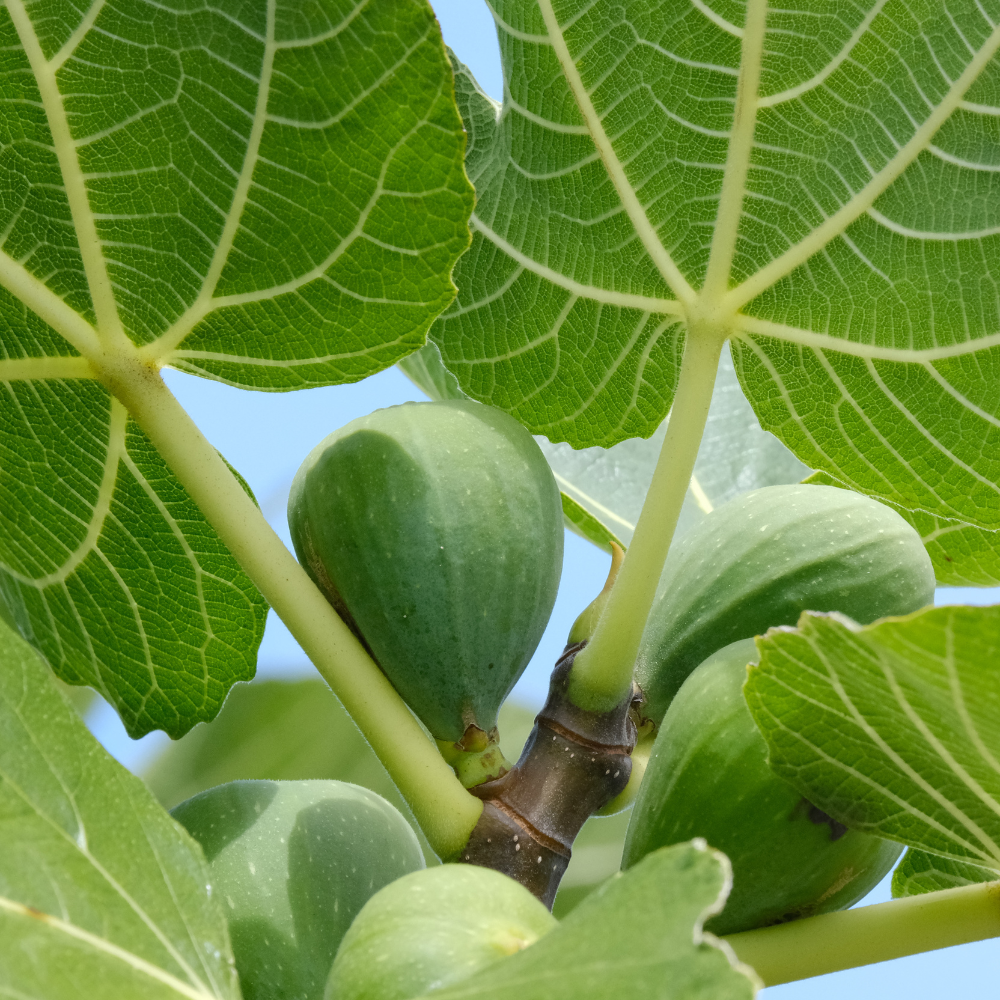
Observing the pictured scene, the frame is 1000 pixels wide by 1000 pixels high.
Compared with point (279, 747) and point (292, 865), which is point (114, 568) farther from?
point (279, 747)

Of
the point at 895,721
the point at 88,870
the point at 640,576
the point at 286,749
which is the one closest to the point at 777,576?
the point at 640,576

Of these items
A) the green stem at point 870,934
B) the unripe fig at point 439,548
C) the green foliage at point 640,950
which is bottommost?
the green foliage at point 640,950

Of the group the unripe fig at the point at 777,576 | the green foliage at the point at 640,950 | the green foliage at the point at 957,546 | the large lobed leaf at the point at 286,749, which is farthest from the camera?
the large lobed leaf at the point at 286,749

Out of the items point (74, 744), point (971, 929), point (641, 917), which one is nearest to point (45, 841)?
point (74, 744)

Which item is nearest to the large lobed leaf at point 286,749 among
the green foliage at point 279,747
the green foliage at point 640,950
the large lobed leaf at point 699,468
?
the green foliage at point 279,747

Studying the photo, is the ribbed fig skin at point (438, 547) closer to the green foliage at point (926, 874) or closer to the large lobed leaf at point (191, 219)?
the large lobed leaf at point (191, 219)

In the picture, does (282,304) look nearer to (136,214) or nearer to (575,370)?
(136,214)

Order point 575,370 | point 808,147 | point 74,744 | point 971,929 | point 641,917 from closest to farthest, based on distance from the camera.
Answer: point 641,917 → point 74,744 → point 971,929 → point 808,147 → point 575,370
